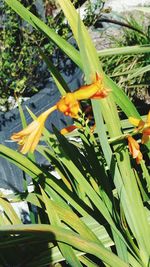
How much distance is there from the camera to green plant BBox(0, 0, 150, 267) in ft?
3.15

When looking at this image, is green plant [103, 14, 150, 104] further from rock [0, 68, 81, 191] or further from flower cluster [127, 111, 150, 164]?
flower cluster [127, 111, 150, 164]

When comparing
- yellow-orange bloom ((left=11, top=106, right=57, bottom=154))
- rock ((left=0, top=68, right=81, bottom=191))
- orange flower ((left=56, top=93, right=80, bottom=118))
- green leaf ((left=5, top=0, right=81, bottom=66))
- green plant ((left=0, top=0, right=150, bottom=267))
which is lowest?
rock ((left=0, top=68, right=81, bottom=191))

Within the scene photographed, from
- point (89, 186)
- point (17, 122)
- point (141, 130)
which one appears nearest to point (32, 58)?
point (17, 122)

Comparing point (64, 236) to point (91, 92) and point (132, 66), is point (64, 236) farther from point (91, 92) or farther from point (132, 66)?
point (132, 66)

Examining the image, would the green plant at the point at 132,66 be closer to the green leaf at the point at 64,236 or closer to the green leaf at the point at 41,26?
the green leaf at the point at 41,26

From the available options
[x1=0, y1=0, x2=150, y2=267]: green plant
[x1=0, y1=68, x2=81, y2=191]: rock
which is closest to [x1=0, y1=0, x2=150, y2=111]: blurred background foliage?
[x1=0, y1=68, x2=81, y2=191]: rock

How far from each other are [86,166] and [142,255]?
301 mm

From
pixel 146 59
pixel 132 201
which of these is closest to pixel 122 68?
pixel 146 59

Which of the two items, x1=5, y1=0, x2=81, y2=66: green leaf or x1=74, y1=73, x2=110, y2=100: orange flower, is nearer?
x1=74, y1=73, x2=110, y2=100: orange flower

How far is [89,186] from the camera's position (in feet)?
3.98

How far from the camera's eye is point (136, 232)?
1.15 meters

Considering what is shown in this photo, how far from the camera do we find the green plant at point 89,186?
96 cm

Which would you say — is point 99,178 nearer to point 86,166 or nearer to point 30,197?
point 86,166

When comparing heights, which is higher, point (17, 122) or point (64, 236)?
point (64, 236)
